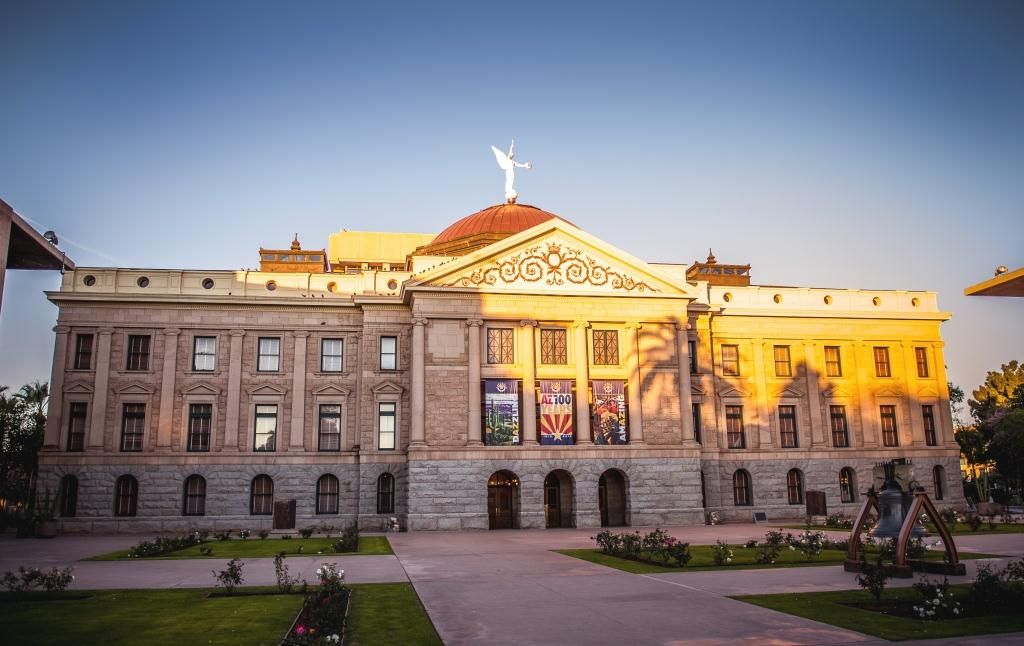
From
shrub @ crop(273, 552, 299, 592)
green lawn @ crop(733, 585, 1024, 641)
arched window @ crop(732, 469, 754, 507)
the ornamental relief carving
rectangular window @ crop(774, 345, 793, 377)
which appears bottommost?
green lawn @ crop(733, 585, 1024, 641)

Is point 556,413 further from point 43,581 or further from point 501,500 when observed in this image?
point 43,581

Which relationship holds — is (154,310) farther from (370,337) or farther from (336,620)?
(336,620)

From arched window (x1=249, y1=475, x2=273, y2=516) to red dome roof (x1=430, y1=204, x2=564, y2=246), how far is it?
63.5 ft

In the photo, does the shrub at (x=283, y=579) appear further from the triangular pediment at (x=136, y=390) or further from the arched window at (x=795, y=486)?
the arched window at (x=795, y=486)

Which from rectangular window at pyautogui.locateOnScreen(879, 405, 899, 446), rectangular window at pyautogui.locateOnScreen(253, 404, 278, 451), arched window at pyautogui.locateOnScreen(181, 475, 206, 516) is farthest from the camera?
rectangular window at pyautogui.locateOnScreen(879, 405, 899, 446)

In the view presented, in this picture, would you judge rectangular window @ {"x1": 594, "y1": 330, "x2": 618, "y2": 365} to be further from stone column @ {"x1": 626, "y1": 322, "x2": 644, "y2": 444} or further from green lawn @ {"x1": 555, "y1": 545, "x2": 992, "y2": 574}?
green lawn @ {"x1": 555, "y1": 545, "x2": 992, "y2": 574}

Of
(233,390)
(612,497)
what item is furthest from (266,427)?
(612,497)

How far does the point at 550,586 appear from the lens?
18.2m

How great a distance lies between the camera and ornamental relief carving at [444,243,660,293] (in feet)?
141

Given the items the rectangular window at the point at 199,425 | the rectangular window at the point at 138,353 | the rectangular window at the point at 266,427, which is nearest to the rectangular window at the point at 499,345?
the rectangular window at the point at 266,427

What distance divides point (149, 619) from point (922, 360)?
5033 cm

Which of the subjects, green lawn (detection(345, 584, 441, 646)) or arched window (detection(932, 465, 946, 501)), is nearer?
green lawn (detection(345, 584, 441, 646))

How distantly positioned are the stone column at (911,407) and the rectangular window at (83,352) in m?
48.4

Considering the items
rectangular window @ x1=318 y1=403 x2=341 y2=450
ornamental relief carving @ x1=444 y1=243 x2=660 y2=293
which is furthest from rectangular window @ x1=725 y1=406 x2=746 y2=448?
rectangular window @ x1=318 y1=403 x2=341 y2=450
